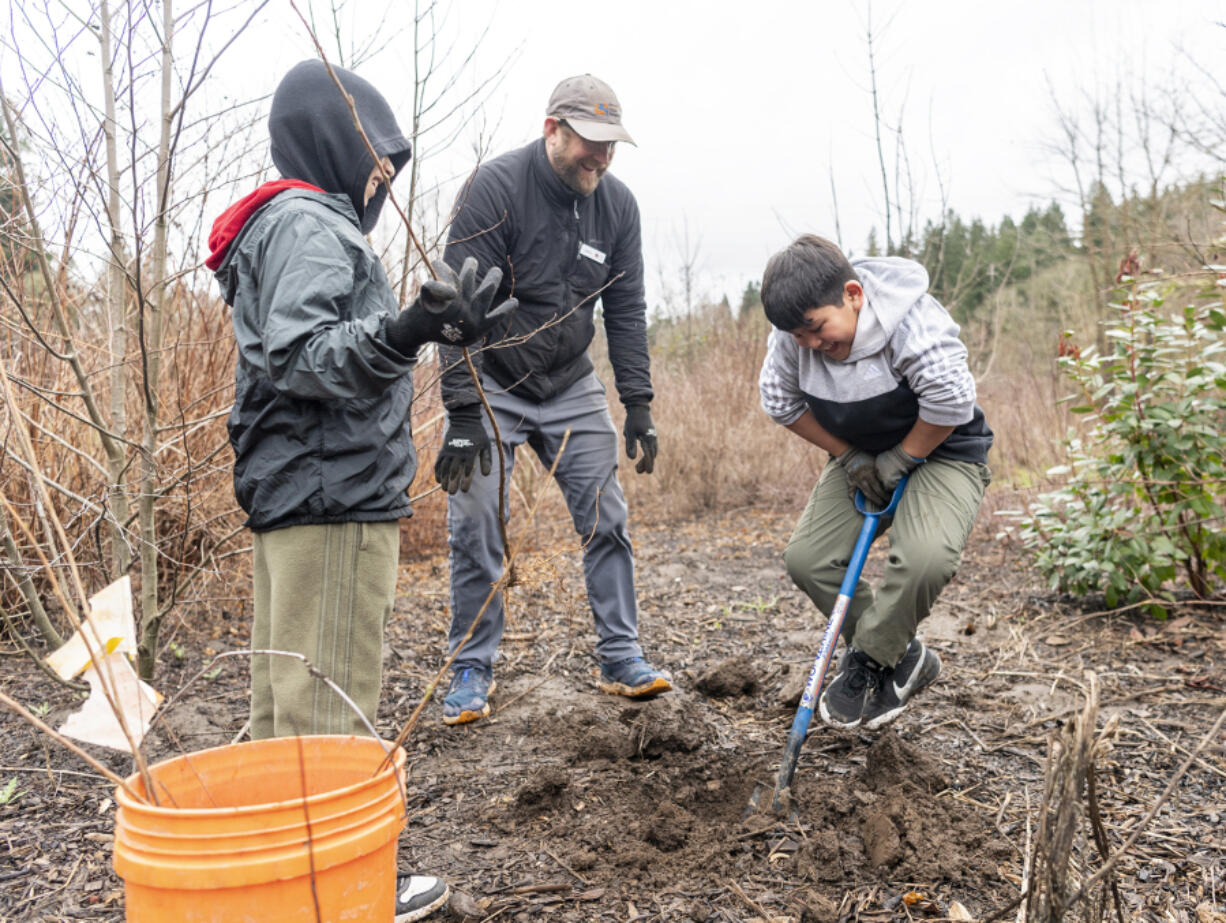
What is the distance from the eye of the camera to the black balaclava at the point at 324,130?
213 centimetres

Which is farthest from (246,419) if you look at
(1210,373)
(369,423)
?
(1210,373)

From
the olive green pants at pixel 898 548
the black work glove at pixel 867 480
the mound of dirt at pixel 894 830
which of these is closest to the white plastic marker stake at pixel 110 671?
the mound of dirt at pixel 894 830

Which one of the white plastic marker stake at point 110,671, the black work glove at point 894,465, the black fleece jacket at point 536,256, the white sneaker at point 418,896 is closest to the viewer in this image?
the white plastic marker stake at point 110,671

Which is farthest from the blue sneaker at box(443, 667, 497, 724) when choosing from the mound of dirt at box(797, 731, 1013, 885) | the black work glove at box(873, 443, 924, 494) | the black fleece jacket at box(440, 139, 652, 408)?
the black work glove at box(873, 443, 924, 494)

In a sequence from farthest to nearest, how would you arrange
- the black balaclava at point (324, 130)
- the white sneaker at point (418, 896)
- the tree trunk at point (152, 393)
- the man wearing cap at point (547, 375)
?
1. the man wearing cap at point (547, 375)
2. the tree trunk at point (152, 393)
3. the black balaclava at point (324, 130)
4. the white sneaker at point (418, 896)

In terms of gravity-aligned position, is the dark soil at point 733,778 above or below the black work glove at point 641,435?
below

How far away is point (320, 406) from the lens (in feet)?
6.66

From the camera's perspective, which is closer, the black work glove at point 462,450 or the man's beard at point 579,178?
the black work glove at point 462,450

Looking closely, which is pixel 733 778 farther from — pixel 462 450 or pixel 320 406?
pixel 320 406

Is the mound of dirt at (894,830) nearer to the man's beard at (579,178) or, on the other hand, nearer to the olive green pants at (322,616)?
the olive green pants at (322,616)

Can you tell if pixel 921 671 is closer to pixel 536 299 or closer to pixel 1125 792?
pixel 1125 792

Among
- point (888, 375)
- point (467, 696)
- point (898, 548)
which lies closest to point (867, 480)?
point (898, 548)

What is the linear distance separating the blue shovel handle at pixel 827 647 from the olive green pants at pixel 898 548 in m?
0.06

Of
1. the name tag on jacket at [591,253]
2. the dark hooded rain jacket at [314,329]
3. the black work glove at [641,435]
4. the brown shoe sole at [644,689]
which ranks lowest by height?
the brown shoe sole at [644,689]
